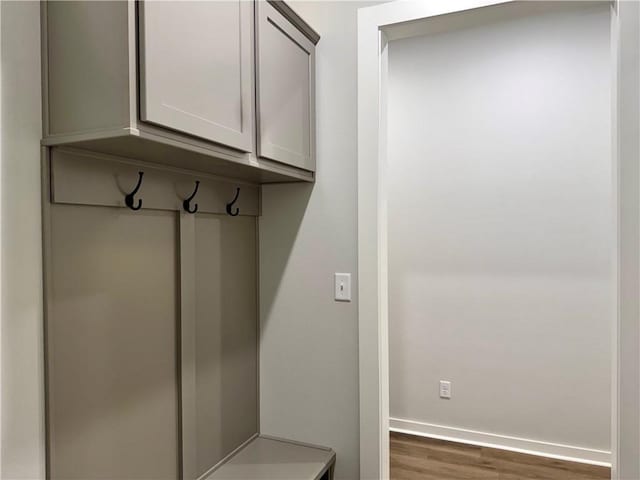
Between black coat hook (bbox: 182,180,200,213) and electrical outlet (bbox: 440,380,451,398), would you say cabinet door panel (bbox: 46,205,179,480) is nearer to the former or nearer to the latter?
black coat hook (bbox: 182,180,200,213)

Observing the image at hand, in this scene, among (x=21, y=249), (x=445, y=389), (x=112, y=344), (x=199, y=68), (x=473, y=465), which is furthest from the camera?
(x=445, y=389)

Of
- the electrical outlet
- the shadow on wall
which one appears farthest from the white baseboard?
the shadow on wall

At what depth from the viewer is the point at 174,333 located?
147cm

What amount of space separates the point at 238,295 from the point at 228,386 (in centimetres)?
37

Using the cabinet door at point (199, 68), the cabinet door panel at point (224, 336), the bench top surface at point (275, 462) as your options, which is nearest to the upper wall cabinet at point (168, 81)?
the cabinet door at point (199, 68)

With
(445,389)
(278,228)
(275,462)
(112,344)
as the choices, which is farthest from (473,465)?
(112,344)

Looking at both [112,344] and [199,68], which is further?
[112,344]

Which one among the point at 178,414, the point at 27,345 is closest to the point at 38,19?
the point at 27,345

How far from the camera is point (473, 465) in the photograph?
8.27ft

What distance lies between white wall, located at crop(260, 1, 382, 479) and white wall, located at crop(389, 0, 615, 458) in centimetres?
124

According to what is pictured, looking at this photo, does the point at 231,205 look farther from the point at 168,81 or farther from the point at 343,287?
the point at 168,81

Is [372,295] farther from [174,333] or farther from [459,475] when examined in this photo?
[459,475]

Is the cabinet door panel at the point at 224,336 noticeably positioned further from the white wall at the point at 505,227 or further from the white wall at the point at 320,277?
the white wall at the point at 505,227

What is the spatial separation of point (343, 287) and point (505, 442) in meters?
1.77
